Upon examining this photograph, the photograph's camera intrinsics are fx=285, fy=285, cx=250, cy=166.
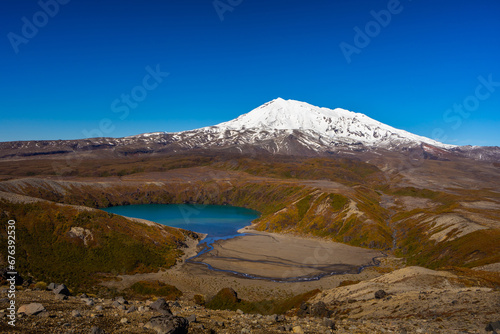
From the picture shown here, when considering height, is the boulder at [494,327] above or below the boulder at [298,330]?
above

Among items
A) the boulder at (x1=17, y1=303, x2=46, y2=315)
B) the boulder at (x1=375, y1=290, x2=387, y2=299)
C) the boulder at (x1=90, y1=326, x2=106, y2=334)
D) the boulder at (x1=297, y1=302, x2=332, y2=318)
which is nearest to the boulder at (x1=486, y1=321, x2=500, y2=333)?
the boulder at (x1=375, y1=290, x2=387, y2=299)

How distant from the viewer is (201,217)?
16400cm

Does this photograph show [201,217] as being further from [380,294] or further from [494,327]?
[494,327]

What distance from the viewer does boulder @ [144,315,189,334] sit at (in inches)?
698

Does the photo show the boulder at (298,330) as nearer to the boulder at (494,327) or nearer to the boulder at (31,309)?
the boulder at (494,327)

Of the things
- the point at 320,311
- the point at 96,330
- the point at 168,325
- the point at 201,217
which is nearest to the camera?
the point at 96,330

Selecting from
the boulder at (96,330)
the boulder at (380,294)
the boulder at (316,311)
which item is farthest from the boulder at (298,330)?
the boulder at (380,294)

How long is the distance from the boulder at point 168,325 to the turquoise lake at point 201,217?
298 feet

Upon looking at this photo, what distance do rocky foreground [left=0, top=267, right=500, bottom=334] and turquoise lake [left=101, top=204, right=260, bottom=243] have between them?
78.3m

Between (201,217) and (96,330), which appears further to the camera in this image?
(201,217)

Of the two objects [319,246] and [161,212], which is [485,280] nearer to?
[319,246]

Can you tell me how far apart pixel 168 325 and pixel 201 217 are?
148994 mm

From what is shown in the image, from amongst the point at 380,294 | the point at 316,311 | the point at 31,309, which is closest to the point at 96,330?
the point at 31,309

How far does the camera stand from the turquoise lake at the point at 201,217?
130125 mm
